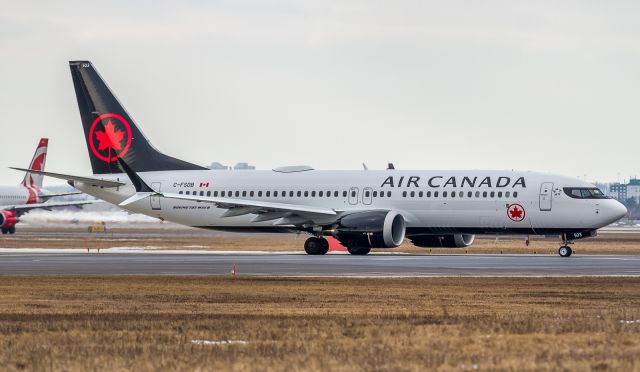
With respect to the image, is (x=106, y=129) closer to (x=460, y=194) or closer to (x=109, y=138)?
(x=109, y=138)

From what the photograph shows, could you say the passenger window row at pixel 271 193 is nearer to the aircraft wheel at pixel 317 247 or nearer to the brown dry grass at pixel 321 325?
the aircraft wheel at pixel 317 247

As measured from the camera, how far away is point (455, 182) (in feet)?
212

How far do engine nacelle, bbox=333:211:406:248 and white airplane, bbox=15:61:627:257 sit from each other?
0.19 feet

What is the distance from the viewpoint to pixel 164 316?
86.1ft

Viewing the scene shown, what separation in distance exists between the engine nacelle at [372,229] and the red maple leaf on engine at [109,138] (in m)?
15.6

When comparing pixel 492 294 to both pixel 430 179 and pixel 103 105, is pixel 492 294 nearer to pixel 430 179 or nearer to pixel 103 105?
pixel 430 179

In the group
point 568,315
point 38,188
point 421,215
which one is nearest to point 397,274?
point 568,315

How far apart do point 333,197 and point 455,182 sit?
23.9ft

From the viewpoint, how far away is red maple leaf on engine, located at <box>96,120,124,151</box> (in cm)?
7350

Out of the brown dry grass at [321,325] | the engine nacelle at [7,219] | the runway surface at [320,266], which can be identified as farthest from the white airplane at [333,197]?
the engine nacelle at [7,219]

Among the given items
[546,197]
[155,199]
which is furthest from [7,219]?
[546,197]

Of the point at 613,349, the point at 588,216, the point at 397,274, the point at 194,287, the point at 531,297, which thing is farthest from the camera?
the point at 588,216

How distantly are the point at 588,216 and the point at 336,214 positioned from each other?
12927 millimetres

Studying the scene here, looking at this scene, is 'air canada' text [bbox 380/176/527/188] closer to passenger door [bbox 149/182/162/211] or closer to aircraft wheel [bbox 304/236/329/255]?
aircraft wheel [bbox 304/236/329/255]
